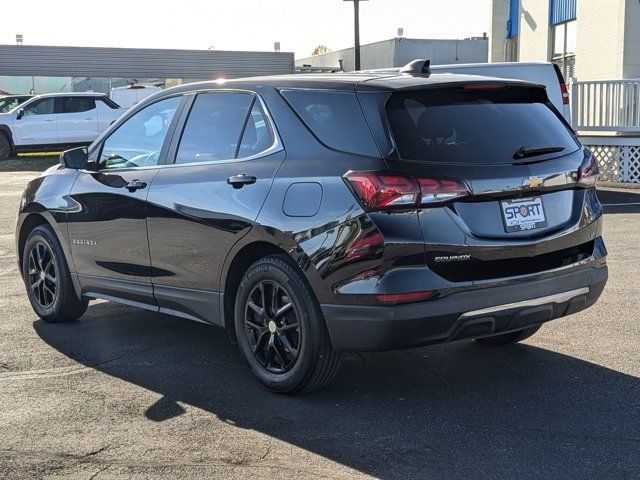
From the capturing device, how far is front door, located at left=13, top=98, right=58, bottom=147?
2828cm

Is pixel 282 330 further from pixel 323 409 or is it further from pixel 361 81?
pixel 361 81

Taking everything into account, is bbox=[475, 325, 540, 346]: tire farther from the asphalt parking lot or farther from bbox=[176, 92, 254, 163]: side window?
bbox=[176, 92, 254, 163]: side window

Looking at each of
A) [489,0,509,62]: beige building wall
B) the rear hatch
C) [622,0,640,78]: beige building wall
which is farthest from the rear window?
[489,0,509,62]: beige building wall

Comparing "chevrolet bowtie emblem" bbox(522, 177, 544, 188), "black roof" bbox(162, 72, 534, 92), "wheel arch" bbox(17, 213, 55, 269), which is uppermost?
"black roof" bbox(162, 72, 534, 92)

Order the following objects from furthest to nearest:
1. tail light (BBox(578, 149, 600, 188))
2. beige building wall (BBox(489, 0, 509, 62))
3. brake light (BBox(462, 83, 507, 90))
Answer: beige building wall (BBox(489, 0, 509, 62)) < tail light (BBox(578, 149, 600, 188)) < brake light (BBox(462, 83, 507, 90))

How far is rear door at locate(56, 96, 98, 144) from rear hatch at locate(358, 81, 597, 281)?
975 inches

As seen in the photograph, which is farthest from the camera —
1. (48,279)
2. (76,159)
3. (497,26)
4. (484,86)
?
(497,26)

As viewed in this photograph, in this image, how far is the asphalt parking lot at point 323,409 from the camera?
426 cm

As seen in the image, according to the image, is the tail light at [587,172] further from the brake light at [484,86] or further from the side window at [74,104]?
the side window at [74,104]

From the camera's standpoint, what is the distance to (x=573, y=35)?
25766mm

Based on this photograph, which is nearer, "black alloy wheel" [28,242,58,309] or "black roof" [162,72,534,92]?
"black roof" [162,72,534,92]

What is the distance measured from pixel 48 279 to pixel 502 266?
3.81 metres

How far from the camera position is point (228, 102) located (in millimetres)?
5754

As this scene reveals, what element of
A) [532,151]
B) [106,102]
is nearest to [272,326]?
[532,151]
